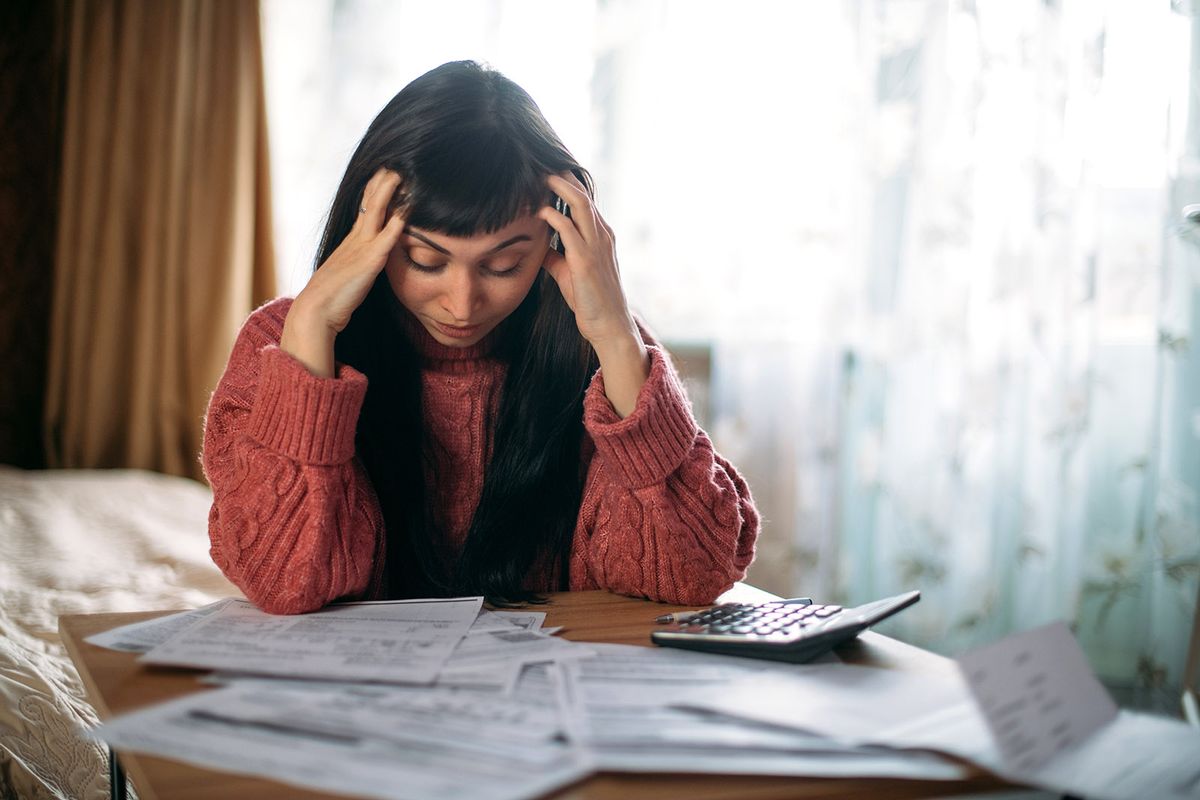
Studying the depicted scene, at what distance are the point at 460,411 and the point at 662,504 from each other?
1.01 ft

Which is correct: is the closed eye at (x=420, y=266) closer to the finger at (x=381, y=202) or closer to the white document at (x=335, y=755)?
the finger at (x=381, y=202)

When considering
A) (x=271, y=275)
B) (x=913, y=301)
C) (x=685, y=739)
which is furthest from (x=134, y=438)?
(x=685, y=739)

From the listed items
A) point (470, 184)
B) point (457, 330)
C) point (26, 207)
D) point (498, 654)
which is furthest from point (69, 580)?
point (26, 207)

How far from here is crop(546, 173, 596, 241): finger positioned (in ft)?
3.43

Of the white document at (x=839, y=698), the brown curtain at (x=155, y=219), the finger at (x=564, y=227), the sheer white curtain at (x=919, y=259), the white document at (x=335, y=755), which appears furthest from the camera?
the brown curtain at (x=155, y=219)

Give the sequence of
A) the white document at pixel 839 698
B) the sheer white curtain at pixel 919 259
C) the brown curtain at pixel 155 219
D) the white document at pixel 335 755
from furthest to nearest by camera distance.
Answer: the brown curtain at pixel 155 219, the sheer white curtain at pixel 919 259, the white document at pixel 839 698, the white document at pixel 335 755

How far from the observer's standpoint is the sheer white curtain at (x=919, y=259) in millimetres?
2291

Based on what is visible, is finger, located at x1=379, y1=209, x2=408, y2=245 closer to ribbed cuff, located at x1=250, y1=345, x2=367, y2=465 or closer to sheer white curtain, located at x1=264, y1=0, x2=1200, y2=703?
ribbed cuff, located at x1=250, y1=345, x2=367, y2=465

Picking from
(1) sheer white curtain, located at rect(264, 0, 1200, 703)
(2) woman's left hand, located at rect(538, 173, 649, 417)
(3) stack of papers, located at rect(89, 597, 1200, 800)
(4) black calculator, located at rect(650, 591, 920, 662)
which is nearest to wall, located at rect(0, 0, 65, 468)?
(1) sheer white curtain, located at rect(264, 0, 1200, 703)

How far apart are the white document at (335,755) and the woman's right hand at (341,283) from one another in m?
0.46

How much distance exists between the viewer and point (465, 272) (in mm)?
997

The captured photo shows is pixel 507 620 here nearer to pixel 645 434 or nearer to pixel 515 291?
pixel 645 434

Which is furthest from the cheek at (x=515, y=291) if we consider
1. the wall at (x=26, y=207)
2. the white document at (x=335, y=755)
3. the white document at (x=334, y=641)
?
the wall at (x=26, y=207)

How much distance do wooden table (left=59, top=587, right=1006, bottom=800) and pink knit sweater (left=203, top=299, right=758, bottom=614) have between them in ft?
0.33
